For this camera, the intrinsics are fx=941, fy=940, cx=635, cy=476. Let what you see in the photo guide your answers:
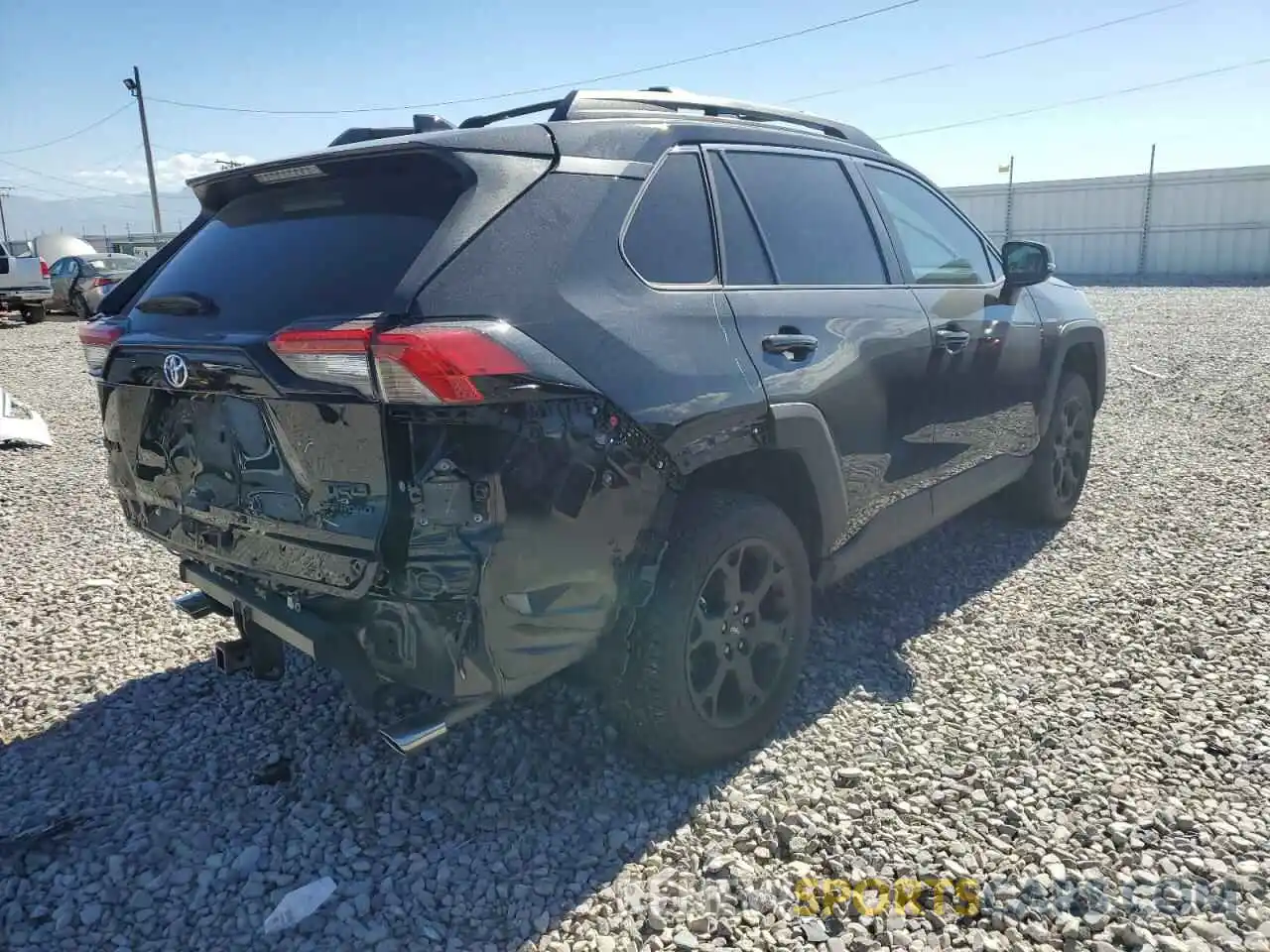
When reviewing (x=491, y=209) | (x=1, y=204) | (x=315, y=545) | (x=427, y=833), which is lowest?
(x=427, y=833)

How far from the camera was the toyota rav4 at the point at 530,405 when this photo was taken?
2191 millimetres

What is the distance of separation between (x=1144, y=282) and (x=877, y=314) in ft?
88.4

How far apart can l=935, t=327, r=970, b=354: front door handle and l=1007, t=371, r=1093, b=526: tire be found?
1.29 m

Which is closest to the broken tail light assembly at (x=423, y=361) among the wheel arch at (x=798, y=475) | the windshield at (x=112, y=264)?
the wheel arch at (x=798, y=475)

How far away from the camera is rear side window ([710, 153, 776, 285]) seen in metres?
2.93

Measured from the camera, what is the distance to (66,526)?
5676mm

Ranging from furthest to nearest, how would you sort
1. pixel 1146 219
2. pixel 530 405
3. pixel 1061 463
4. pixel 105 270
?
pixel 1146 219
pixel 105 270
pixel 1061 463
pixel 530 405

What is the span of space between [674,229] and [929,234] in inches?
68.8

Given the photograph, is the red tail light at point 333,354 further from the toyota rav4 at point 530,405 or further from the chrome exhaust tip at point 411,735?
the chrome exhaust tip at point 411,735

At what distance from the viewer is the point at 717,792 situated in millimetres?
2850

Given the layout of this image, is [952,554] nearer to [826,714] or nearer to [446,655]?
[826,714]

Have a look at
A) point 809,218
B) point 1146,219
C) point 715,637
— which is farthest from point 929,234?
point 1146,219

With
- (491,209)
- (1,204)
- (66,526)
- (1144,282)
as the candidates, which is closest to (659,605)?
(491,209)

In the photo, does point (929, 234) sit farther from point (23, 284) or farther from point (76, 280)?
point (76, 280)
